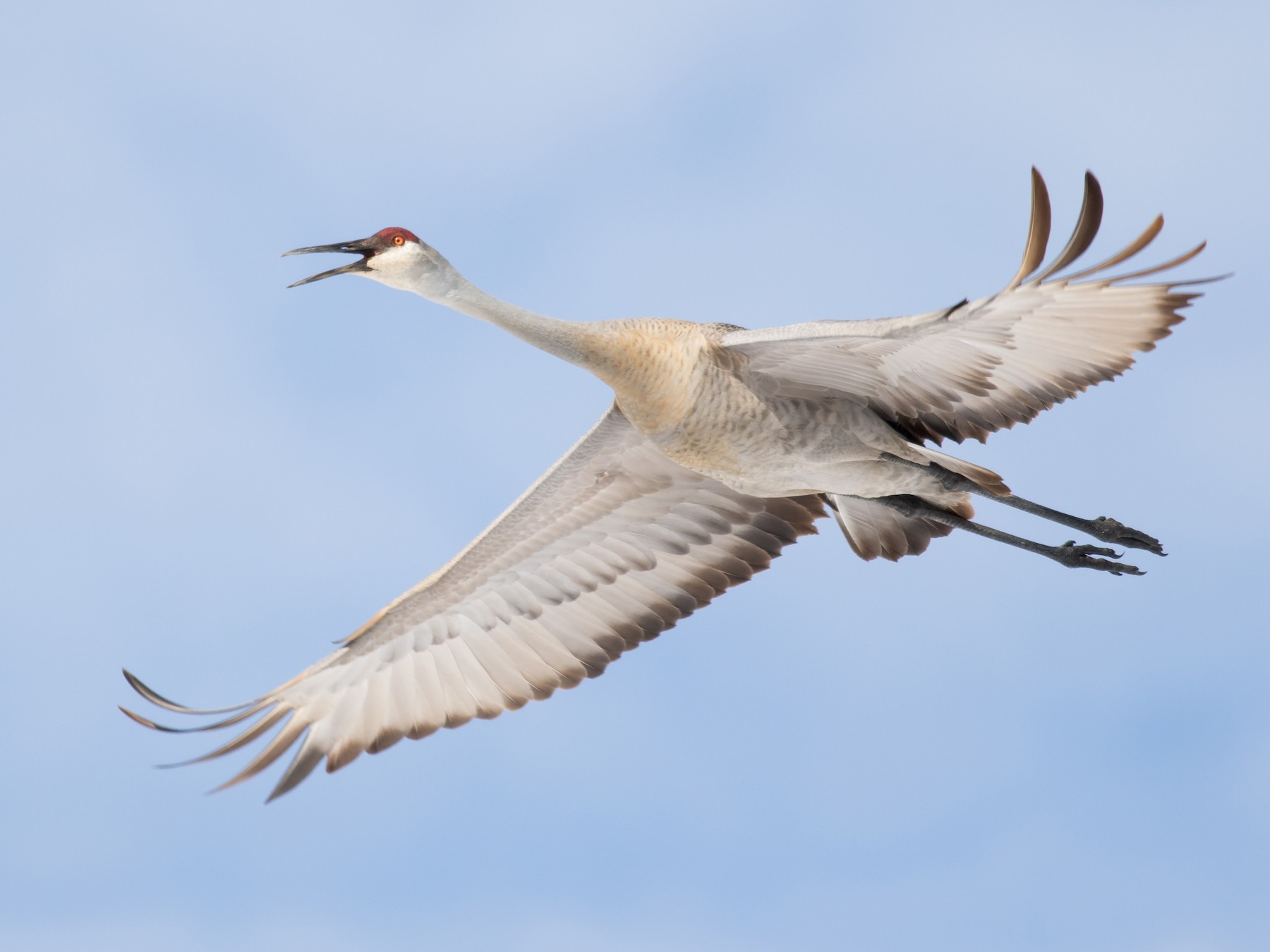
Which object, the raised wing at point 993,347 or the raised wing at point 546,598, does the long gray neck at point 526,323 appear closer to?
the raised wing at point 993,347

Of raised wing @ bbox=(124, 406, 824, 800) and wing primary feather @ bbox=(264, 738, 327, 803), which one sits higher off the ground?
raised wing @ bbox=(124, 406, 824, 800)

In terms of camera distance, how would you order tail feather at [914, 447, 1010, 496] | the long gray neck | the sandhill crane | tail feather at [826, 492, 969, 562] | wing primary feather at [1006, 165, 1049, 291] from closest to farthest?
wing primary feather at [1006, 165, 1049, 291] → the sandhill crane → the long gray neck → tail feather at [914, 447, 1010, 496] → tail feather at [826, 492, 969, 562]

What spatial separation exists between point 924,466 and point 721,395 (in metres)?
1.45

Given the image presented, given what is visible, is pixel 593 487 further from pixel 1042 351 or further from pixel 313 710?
pixel 1042 351

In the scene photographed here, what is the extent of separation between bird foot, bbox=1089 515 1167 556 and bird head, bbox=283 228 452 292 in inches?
182

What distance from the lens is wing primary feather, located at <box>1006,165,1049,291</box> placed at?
293 inches

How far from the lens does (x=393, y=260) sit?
905 centimetres

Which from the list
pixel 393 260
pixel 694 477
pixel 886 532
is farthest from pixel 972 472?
pixel 393 260

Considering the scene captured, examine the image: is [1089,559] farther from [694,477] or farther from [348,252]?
[348,252]

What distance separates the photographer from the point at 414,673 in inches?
402

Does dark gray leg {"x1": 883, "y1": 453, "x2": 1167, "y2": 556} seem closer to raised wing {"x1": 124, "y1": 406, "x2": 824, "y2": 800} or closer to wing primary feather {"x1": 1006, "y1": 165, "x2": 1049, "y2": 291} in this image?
raised wing {"x1": 124, "y1": 406, "x2": 824, "y2": 800}

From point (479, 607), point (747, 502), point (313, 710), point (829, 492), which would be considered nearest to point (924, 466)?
point (829, 492)

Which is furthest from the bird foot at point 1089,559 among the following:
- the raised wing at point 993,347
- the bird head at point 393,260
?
the bird head at point 393,260

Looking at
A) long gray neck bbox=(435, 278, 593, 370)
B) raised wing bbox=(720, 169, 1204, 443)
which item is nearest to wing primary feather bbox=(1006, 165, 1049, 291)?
raised wing bbox=(720, 169, 1204, 443)
